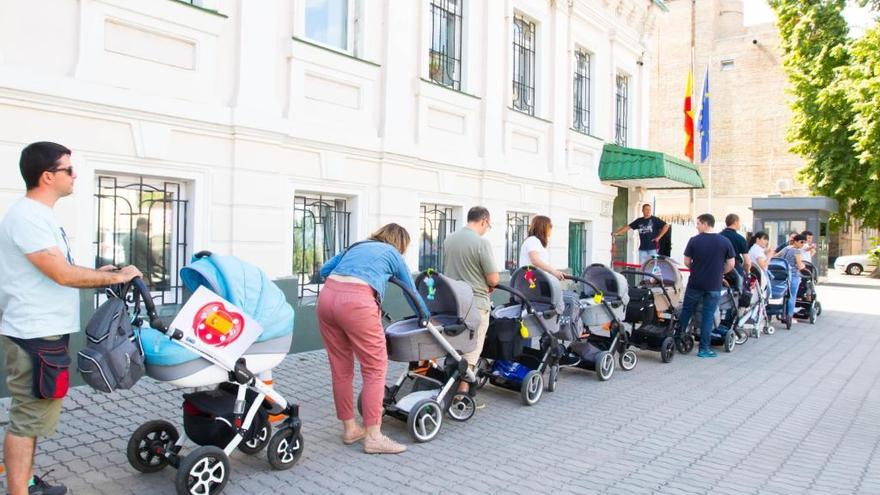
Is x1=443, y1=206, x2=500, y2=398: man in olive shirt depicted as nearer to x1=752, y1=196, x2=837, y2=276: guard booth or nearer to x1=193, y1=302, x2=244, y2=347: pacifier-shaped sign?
x1=193, y1=302, x2=244, y2=347: pacifier-shaped sign

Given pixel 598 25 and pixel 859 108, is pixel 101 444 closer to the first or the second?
pixel 598 25

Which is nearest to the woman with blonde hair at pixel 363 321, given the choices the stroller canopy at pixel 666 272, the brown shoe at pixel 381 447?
the brown shoe at pixel 381 447

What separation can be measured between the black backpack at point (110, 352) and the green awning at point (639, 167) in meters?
11.8

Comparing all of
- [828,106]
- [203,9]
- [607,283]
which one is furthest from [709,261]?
[828,106]

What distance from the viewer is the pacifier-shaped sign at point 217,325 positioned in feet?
11.9

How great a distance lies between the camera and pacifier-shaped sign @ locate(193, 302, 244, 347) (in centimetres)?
363

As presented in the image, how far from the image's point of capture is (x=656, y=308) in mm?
8570

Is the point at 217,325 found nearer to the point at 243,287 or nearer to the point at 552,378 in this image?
the point at 243,287

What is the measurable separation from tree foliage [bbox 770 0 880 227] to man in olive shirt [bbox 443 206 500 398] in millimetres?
21701

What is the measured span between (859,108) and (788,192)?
15461 millimetres

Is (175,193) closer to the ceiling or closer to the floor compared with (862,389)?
closer to the ceiling

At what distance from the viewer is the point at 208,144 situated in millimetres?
7012

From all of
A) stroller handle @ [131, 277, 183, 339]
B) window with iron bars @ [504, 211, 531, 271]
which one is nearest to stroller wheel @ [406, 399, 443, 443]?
stroller handle @ [131, 277, 183, 339]

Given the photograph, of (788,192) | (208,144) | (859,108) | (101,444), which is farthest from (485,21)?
(788,192)
